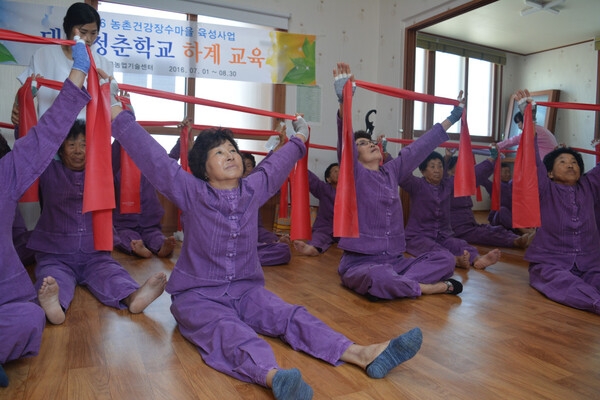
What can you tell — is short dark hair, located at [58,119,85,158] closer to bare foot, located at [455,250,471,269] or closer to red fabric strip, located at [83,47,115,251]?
red fabric strip, located at [83,47,115,251]

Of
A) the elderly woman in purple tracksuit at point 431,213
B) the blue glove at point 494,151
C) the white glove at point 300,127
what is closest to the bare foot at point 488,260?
the elderly woman in purple tracksuit at point 431,213

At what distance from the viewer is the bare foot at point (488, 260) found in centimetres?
298

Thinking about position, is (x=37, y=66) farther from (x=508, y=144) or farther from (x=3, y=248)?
(x=508, y=144)

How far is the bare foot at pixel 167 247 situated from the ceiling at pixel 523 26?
3460 millimetres

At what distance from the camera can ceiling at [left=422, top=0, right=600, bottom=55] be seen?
3.82 meters

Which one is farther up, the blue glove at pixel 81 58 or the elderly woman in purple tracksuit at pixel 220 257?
the blue glove at pixel 81 58

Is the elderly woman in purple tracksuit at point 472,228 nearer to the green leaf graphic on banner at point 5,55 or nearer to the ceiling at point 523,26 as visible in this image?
the ceiling at point 523,26

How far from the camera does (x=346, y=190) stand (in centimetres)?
227

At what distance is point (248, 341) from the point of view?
1465mm

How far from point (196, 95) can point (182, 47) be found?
0.47 metres

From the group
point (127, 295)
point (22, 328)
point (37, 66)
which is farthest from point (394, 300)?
point (37, 66)

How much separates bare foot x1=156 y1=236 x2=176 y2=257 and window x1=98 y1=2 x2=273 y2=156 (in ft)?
4.70

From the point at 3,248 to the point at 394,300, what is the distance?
1730 mm

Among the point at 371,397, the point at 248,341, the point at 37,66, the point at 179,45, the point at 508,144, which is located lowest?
the point at 371,397
